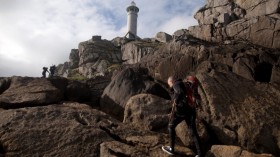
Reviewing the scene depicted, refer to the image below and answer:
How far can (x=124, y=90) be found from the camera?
76.6ft

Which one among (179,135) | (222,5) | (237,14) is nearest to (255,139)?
(179,135)

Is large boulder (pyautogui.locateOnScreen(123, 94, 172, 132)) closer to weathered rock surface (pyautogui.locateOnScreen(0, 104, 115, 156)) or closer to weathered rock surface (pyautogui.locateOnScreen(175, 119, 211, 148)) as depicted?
weathered rock surface (pyautogui.locateOnScreen(175, 119, 211, 148))

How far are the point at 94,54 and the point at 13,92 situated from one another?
84993 mm

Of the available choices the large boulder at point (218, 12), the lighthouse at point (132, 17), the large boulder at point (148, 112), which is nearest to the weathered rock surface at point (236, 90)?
the large boulder at point (148, 112)

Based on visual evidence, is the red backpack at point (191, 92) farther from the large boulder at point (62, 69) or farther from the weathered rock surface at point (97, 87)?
the large boulder at point (62, 69)

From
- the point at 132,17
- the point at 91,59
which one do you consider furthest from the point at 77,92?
the point at 132,17

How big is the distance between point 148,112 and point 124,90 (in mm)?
4323

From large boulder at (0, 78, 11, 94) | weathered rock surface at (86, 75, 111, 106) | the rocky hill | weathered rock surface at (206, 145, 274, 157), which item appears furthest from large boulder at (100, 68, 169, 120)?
weathered rock surface at (206, 145, 274, 157)

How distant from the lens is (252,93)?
20328 millimetres

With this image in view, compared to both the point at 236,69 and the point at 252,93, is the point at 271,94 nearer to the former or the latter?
the point at 252,93

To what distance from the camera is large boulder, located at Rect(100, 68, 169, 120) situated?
898 inches

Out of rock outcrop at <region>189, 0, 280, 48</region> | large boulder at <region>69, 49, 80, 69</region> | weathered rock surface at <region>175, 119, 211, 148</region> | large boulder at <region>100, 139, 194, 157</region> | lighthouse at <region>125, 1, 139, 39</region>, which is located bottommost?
large boulder at <region>100, 139, 194, 157</region>

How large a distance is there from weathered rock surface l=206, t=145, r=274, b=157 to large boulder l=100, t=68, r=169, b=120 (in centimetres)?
753

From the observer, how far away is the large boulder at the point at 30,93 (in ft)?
69.2
